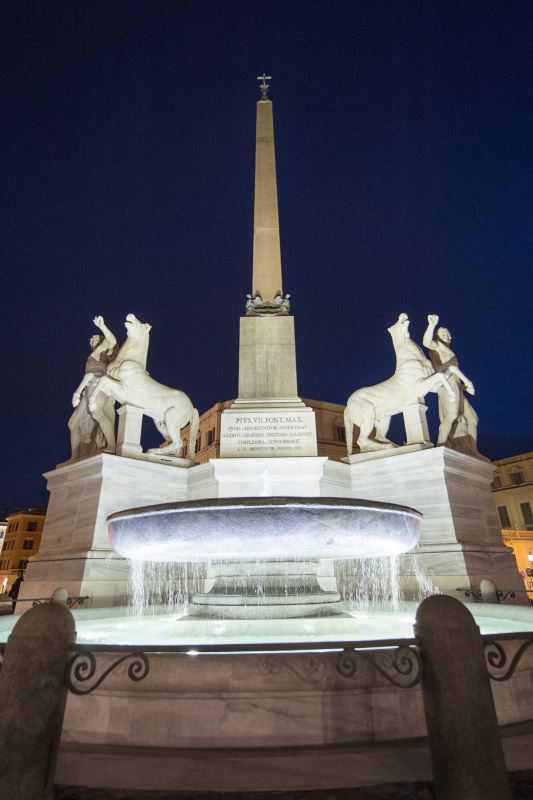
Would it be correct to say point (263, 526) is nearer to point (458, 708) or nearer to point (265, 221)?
point (458, 708)

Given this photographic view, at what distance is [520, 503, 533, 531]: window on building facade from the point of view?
44.1 metres

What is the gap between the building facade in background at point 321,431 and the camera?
1897 inches

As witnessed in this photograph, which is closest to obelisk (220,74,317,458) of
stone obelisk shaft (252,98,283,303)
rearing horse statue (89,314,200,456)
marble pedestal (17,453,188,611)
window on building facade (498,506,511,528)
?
stone obelisk shaft (252,98,283,303)

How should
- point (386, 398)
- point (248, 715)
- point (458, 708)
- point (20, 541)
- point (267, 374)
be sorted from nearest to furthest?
point (458, 708) → point (248, 715) → point (267, 374) → point (386, 398) → point (20, 541)

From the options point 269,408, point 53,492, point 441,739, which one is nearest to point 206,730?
point 441,739

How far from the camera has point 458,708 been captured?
2680mm

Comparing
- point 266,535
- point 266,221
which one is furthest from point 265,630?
point 266,221

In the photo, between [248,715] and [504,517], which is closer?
[248,715]

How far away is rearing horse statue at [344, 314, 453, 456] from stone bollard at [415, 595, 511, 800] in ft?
33.3

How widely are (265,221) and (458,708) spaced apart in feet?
46.4

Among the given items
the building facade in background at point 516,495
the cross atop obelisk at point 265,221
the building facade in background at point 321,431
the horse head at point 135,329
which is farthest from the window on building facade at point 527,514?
the horse head at point 135,329

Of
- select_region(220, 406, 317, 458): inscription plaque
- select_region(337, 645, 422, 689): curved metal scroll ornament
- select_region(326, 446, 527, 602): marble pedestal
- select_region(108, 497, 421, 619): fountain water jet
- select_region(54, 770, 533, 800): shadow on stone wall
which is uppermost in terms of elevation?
select_region(220, 406, 317, 458): inscription plaque

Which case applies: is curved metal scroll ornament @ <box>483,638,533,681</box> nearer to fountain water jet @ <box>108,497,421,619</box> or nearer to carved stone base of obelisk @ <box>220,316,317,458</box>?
fountain water jet @ <box>108,497,421,619</box>

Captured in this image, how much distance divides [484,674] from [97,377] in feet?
39.7
